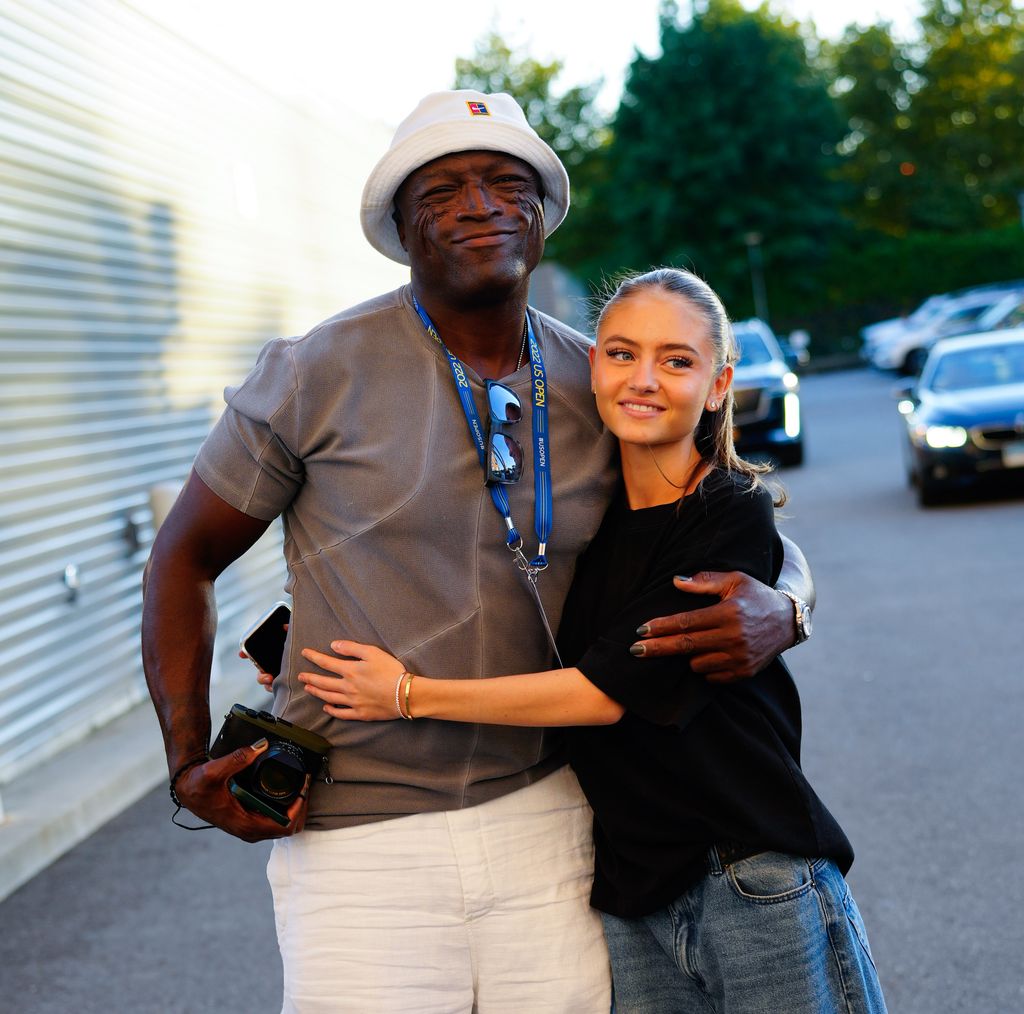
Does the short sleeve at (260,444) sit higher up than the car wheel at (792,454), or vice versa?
the short sleeve at (260,444)

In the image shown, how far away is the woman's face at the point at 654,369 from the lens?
2572 mm

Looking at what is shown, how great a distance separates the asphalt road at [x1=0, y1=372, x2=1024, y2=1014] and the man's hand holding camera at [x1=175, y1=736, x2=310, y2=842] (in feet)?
7.53

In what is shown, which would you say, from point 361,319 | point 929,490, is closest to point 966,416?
point 929,490

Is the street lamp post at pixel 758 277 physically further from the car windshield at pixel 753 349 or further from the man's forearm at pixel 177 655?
the man's forearm at pixel 177 655

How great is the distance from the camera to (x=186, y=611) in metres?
2.62

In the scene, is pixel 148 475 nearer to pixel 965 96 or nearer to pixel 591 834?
pixel 591 834

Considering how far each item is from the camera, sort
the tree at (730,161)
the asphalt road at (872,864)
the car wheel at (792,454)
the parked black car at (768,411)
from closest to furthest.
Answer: the asphalt road at (872,864)
the parked black car at (768,411)
the car wheel at (792,454)
the tree at (730,161)

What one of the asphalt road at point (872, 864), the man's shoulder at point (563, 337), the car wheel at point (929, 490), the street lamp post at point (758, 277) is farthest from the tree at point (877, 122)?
the man's shoulder at point (563, 337)

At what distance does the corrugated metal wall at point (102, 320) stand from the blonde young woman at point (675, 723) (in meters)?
5.60

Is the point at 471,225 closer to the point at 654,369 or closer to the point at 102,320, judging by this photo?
the point at 654,369

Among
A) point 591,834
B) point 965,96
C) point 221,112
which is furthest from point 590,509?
point 965,96

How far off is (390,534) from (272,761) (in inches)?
17.3

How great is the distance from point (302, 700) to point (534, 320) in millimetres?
885

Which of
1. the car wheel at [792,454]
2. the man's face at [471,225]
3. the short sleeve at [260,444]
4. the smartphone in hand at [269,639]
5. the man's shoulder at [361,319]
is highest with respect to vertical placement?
the man's face at [471,225]
